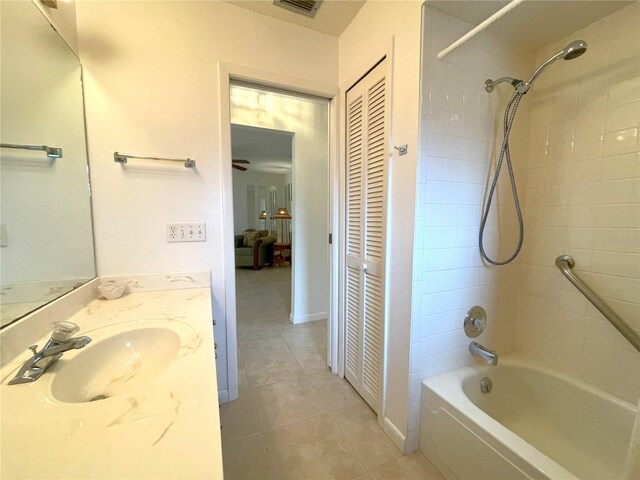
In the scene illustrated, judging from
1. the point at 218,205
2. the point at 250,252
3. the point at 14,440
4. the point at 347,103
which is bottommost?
the point at 250,252

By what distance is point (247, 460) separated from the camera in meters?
1.32

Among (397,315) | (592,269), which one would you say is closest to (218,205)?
(397,315)

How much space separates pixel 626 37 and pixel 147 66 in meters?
2.32

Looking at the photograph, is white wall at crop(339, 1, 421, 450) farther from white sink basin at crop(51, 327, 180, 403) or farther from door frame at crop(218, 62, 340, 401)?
white sink basin at crop(51, 327, 180, 403)

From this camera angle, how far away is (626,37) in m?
1.19

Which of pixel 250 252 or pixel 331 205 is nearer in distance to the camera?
pixel 331 205

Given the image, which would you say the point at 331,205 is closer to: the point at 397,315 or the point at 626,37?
the point at 397,315

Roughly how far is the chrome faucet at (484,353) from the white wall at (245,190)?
6.94 meters

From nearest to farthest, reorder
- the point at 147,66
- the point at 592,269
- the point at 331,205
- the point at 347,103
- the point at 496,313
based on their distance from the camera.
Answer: the point at 592,269, the point at 147,66, the point at 496,313, the point at 347,103, the point at 331,205

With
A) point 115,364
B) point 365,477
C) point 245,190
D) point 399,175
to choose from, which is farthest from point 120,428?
point 245,190

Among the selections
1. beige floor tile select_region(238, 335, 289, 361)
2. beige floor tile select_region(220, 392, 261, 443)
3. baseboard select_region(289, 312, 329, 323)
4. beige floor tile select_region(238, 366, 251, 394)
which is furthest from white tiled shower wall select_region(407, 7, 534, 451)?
baseboard select_region(289, 312, 329, 323)

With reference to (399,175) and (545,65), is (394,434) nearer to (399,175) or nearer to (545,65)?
(399,175)

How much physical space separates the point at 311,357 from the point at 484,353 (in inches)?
53.4

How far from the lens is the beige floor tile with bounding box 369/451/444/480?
1240 millimetres
